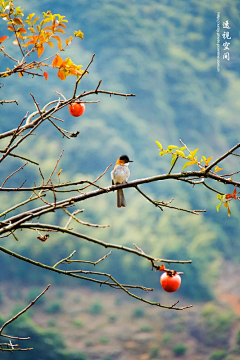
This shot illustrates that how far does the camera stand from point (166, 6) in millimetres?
4574

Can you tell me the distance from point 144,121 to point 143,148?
333 mm

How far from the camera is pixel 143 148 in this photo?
4.23 meters

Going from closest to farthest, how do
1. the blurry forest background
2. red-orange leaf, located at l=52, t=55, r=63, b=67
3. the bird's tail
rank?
red-orange leaf, located at l=52, t=55, r=63, b=67 → the bird's tail → the blurry forest background

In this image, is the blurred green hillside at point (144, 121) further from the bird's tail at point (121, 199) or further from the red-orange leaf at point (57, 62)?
the red-orange leaf at point (57, 62)

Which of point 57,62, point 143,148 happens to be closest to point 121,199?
point 57,62

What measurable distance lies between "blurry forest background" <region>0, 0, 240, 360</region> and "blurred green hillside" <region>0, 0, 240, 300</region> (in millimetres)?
12

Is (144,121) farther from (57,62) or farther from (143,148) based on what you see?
(57,62)

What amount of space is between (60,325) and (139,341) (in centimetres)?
79

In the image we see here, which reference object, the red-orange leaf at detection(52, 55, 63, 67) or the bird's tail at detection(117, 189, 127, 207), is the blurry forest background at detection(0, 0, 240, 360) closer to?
the bird's tail at detection(117, 189, 127, 207)

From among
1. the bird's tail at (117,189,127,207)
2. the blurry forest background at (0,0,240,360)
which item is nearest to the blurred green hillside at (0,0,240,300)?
the blurry forest background at (0,0,240,360)

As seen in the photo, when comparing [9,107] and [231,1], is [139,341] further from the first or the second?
[231,1]

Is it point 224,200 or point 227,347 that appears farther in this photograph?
point 227,347

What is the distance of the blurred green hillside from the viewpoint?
3.86m

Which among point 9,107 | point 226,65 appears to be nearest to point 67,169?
point 9,107
